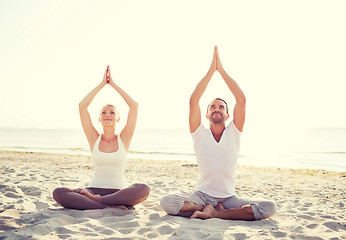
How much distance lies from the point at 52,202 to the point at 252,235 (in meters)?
3.01

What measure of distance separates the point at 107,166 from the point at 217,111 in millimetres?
1651

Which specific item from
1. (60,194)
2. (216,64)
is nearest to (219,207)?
(216,64)

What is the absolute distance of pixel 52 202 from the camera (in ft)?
15.2

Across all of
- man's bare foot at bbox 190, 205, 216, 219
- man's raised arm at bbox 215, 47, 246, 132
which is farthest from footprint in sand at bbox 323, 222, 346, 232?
man's raised arm at bbox 215, 47, 246, 132

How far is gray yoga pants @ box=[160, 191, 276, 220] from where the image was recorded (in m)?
3.81

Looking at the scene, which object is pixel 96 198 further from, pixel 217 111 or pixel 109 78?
pixel 217 111

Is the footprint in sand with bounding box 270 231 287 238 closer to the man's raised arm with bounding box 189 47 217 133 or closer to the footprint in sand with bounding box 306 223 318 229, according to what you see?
the footprint in sand with bounding box 306 223 318 229

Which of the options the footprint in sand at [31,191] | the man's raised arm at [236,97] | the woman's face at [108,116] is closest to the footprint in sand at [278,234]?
the man's raised arm at [236,97]

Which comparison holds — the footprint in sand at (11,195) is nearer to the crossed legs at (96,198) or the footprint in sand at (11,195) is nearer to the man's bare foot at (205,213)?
the crossed legs at (96,198)

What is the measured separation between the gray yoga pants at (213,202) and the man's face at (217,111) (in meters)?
0.97

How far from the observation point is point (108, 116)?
4.32 metres

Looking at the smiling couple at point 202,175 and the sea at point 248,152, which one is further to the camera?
the sea at point 248,152

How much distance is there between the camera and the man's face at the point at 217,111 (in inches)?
157

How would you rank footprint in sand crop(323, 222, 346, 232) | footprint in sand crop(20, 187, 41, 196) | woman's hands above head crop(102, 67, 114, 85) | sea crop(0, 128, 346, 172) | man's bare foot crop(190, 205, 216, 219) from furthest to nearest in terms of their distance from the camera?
sea crop(0, 128, 346, 172)
footprint in sand crop(20, 187, 41, 196)
woman's hands above head crop(102, 67, 114, 85)
man's bare foot crop(190, 205, 216, 219)
footprint in sand crop(323, 222, 346, 232)
